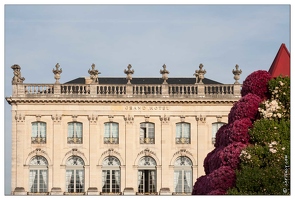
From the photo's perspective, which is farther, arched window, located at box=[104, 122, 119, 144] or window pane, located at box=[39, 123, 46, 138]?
arched window, located at box=[104, 122, 119, 144]

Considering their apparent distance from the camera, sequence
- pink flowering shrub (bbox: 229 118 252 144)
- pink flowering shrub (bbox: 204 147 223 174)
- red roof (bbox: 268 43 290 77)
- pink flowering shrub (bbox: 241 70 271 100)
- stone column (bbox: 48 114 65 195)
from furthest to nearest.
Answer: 1. stone column (bbox: 48 114 65 195)
2. red roof (bbox: 268 43 290 77)
3. pink flowering shrub (bbox: 241 70 271 100)
4. pink flowering shrub (bbox: 204 147 223 174)
5. pink flowering shrub (bbox: 229 118 252 144)

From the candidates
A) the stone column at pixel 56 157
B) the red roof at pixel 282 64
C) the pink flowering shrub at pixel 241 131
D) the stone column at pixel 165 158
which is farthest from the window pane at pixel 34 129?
the pink flowering shrub at pixel 241 131

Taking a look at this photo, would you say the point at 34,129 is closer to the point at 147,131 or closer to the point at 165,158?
the point at 147,131

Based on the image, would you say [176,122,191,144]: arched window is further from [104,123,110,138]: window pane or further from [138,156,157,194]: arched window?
[104,123,110,138]: window pane

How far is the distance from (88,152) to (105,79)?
674 cm

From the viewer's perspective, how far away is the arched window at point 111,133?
6631 centimetres

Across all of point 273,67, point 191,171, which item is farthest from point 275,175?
point 191,171

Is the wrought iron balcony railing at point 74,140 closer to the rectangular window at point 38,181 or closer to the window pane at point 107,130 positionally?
the window pane at point 107,130

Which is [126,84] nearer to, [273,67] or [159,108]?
[159,108]

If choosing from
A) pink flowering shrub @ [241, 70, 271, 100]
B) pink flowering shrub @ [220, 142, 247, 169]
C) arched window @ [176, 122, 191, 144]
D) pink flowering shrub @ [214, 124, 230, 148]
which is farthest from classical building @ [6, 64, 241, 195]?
pink flowering shrub @ [220, 142, 247, 169]

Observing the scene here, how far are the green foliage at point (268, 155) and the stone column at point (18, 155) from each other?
1119 inches

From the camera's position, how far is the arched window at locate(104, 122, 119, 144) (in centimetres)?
6631

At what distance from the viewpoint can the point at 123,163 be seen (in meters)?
65.8

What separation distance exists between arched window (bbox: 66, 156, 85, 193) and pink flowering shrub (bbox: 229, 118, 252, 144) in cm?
2698
